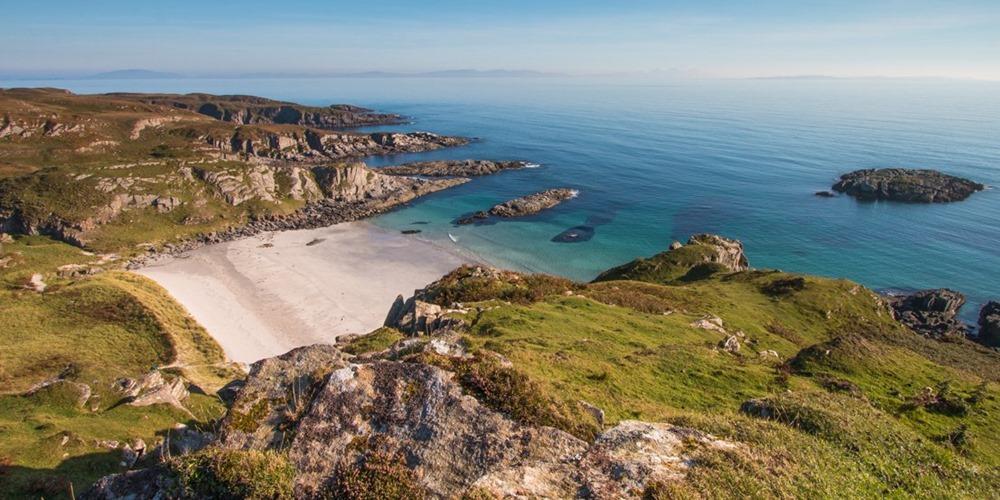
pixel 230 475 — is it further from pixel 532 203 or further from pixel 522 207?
pixel 532 203

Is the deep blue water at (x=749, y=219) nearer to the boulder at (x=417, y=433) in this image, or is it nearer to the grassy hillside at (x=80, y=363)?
the grassy hillside at (x=80, y=363)

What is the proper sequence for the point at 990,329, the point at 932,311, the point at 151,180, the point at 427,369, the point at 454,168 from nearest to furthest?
the point at 427,369
the point at 990,329
the point at 932,311
the point at 151,180
the point at 454,168

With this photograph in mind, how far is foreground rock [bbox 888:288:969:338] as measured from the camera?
62125mm

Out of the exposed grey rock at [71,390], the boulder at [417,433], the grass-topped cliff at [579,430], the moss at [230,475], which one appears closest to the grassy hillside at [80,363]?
the exposed grey rock at [71,390]

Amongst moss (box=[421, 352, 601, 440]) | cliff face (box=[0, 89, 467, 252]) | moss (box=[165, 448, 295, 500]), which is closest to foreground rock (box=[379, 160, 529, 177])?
cliff face (box=[0, 89, 467, 252])

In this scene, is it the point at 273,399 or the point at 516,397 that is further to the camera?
the point at 273,399

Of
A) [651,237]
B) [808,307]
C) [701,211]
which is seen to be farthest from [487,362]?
[701,211]

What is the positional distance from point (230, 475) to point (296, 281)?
74848 millimetres

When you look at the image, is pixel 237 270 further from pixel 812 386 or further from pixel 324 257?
pixel 812 386

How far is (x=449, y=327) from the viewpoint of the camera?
110 ft

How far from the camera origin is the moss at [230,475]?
351 inches

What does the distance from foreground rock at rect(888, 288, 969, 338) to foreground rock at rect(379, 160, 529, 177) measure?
117403 mm

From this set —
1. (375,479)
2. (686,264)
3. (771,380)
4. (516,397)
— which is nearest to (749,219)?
(686,264)

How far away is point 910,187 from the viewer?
129 meters
